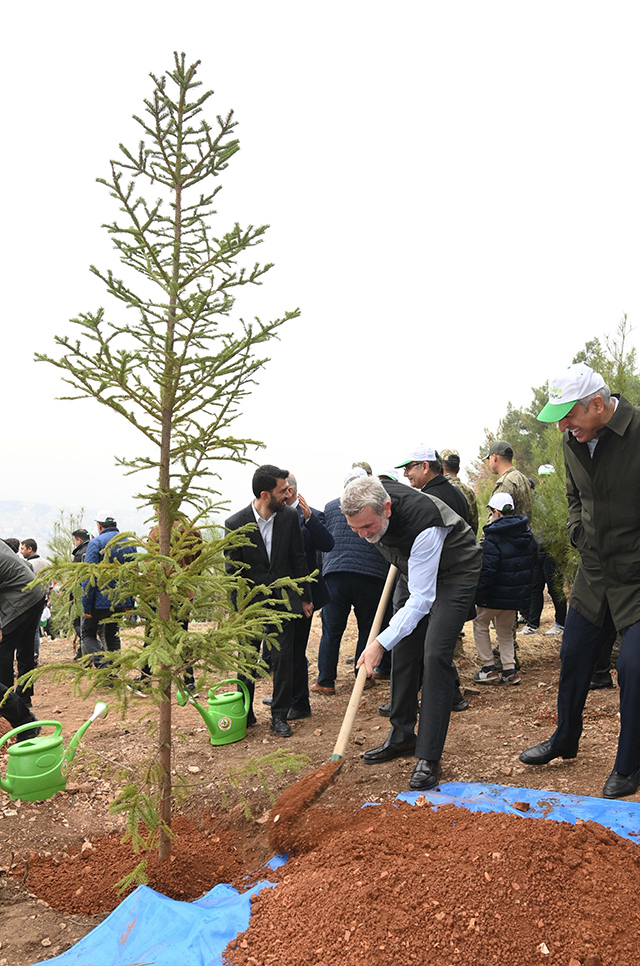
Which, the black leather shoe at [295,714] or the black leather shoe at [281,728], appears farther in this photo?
the black leather shoe at [295,714]

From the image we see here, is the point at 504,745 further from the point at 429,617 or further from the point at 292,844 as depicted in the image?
the point at 292,844

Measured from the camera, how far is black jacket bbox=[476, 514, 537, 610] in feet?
19.2

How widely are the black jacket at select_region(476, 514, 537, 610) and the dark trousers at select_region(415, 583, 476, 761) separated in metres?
1.94

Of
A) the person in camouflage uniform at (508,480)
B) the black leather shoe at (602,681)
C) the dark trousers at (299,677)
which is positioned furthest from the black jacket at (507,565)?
the dark trousers at (299,677)

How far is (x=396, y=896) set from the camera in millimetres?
2459

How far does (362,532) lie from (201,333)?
1477mm

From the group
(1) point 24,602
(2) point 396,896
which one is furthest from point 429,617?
(1) point 24,602

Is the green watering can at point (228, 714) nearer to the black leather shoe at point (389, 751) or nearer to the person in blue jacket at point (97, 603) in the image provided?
the black leather shoe at point (389, 751)

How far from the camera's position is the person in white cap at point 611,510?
10.8 ft

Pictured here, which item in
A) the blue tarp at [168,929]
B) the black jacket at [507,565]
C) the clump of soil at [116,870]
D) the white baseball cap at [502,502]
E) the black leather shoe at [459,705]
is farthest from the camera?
the white baseball cap at [502,502]

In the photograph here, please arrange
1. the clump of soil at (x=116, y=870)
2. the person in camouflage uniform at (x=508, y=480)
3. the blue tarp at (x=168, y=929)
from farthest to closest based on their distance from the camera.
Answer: the person in camouflage uniform at (x=508, y=480)
the clump of soil at (x=116, y=870)
the blue tarp at (x=168, y=929)

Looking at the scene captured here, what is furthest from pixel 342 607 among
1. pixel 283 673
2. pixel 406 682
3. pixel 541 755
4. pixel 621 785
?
pixel 621 785

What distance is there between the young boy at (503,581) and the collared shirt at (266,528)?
72.4 inches

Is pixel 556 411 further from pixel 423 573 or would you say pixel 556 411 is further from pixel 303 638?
pixel 303 638
